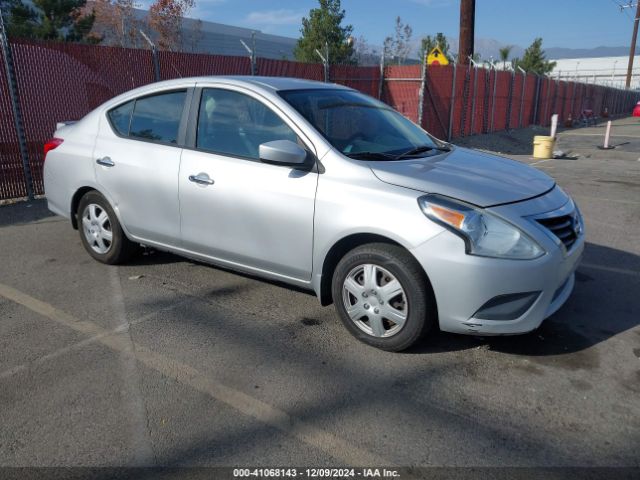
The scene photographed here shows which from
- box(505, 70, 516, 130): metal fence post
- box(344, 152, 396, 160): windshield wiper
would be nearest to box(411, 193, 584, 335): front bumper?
box(344, 152, 396, 160): windshield wiper

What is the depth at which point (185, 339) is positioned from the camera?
358 centimetres

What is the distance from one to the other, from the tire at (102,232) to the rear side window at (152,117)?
69 centimetres

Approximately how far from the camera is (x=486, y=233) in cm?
303

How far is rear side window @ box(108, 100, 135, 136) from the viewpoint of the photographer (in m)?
4.63

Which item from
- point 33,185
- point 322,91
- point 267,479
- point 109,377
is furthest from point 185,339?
point 33,185

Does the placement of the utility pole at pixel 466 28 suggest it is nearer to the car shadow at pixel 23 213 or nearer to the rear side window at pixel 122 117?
the car shadow at pixel 23 213

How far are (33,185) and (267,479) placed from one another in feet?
24.3

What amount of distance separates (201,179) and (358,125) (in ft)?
4.14

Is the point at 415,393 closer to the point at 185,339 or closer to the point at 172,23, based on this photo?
the point at 185,339

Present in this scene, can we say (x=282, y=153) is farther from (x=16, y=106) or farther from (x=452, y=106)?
(x=452, y=106)

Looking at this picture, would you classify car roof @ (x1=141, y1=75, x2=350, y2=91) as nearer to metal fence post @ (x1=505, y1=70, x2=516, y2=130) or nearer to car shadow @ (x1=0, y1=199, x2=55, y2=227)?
car shadow @ (x1=0, y1=199, x2=55, y2=227)

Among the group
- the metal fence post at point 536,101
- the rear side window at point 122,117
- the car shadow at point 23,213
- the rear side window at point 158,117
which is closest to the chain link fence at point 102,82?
the car shadow at point 23,213

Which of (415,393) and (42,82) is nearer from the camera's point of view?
(415,393)

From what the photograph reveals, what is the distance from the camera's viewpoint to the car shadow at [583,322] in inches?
137
